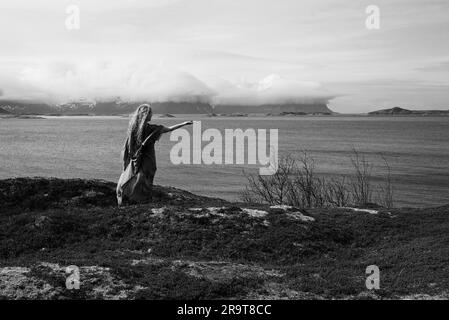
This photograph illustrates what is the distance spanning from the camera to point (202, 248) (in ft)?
63.2

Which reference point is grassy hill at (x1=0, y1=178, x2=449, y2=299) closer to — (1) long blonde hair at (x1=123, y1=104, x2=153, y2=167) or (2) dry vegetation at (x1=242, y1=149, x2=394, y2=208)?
(1) long blonde hair at (x1=123, y1=104, x2=153, y2=167)

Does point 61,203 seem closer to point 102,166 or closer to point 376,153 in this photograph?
point 102,166

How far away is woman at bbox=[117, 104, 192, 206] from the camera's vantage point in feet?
80.6

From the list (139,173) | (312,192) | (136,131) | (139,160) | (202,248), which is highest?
(136,131)

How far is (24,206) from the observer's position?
80.8 ft

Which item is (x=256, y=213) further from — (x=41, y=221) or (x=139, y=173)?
(x=41, y=221)

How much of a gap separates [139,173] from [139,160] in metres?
0.64

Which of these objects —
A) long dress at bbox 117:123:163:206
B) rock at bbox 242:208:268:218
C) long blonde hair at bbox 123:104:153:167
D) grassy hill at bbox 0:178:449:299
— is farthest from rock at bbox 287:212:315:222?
long blonde hair at bbox 123:104:153:167

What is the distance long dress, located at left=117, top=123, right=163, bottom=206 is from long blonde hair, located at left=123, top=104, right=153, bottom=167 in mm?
150

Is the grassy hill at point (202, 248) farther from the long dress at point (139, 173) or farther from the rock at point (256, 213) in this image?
the long dress at point (139, 173)

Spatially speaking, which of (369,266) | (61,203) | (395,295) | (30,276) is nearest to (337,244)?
(369,266)

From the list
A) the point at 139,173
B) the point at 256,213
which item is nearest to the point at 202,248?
the point at 256,213

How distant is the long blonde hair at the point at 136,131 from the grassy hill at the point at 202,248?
9.28 feet
